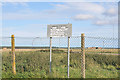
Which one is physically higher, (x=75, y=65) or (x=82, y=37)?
(x=82, y=37)

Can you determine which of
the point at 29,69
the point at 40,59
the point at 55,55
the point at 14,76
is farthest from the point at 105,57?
the point at 14,76

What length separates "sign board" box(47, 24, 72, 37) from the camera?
7605mm

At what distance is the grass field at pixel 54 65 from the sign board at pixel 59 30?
1.87 meters

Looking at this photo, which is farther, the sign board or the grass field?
the grass field

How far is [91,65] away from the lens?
10.5 metres

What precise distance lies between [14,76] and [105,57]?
19.9 feet

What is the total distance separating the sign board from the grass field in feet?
6.14

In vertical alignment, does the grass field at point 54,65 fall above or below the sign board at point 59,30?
below

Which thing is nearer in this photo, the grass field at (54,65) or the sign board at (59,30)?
the sign board at (59,30)

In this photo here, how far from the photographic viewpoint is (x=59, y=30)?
7832 millimetres

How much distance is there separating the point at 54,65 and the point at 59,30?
3.09m

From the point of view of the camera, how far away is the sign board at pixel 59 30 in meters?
7.61

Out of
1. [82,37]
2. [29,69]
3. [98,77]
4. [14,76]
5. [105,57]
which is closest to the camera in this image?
[82,37]

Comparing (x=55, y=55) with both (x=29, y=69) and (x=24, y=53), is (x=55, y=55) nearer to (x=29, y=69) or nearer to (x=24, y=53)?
(x=24, y=53)
